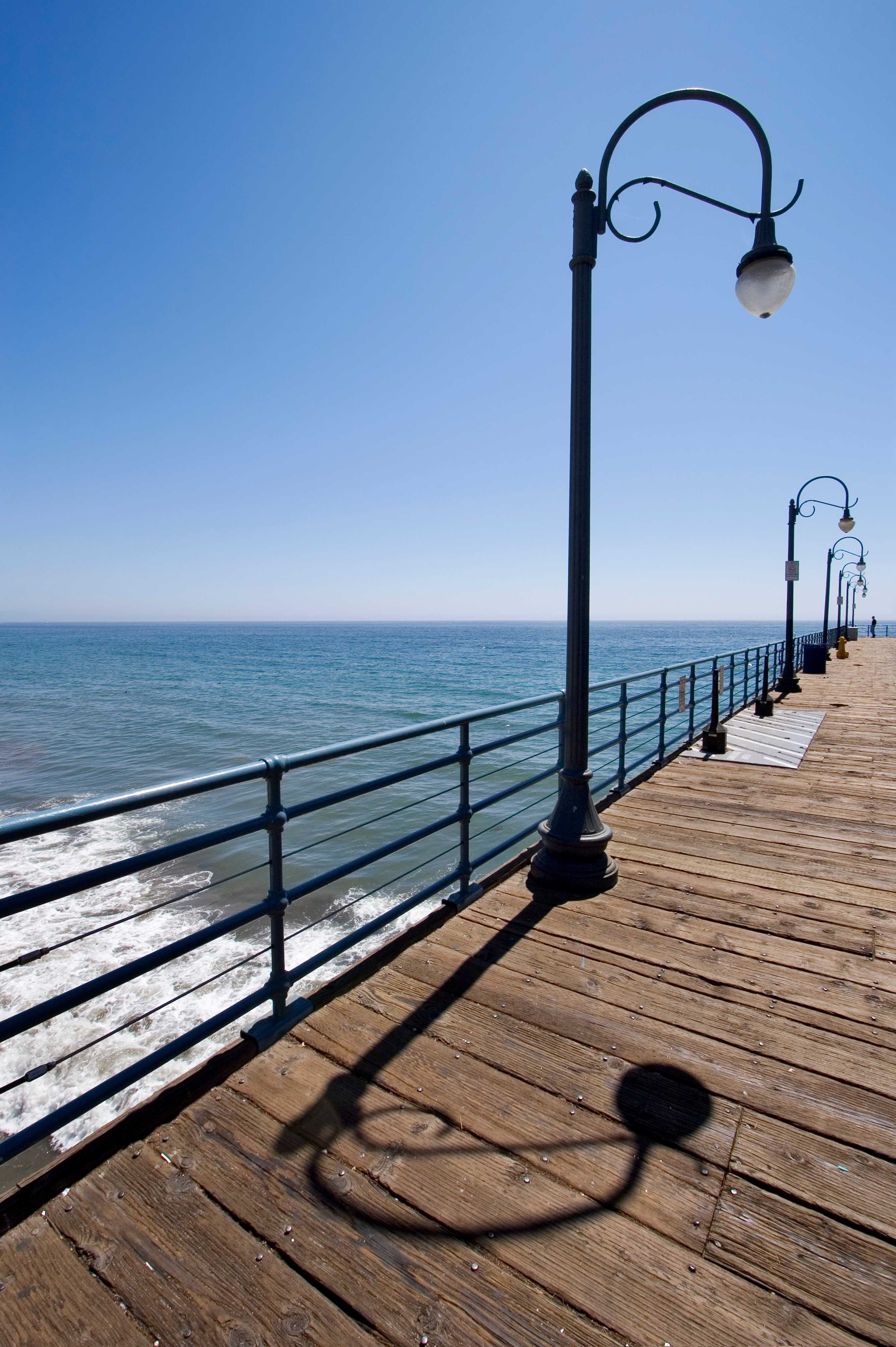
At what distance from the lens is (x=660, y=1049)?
2.56 metres

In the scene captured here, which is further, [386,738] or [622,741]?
[622,741]

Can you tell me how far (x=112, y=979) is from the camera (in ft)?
6.83

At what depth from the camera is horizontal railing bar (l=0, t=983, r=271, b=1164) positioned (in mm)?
1866

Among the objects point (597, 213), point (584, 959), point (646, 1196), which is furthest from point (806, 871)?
point (597, 213)

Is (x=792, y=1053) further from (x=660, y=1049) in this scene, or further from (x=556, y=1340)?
(x=556, y=1340)

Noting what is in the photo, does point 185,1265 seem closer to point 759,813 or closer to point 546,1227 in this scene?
point 546,1227

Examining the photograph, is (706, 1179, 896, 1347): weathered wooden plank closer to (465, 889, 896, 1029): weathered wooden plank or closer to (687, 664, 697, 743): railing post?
(465, 889, 896, 1029): weathered wooden plank

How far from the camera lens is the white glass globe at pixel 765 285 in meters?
3.80

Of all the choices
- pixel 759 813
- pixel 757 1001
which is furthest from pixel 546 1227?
pixel 759 813

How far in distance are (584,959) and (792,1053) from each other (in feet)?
3.12

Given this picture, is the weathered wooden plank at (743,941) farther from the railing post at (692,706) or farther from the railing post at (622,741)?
the railing post at (692,706)

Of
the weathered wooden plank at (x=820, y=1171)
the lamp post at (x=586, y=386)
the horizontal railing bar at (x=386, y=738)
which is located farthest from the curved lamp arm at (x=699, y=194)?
the weathered wooden plank at (x=820, y=1171)

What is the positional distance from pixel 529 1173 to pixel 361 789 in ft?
5.08

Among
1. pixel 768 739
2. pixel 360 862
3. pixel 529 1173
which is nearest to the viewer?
pixel 529 1173
